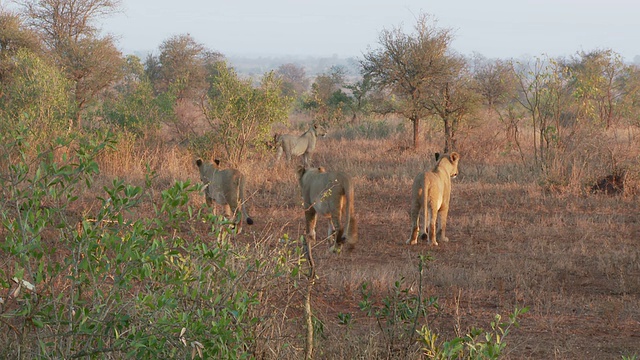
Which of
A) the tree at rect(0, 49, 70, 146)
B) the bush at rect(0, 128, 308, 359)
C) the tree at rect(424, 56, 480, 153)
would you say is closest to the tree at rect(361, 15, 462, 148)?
the tree at rect(424, 56, 480, 153)

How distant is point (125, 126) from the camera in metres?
16.5

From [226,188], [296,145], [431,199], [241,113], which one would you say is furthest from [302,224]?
[296,145]

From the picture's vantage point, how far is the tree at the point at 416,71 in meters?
19.0

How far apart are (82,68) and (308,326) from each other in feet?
69.3

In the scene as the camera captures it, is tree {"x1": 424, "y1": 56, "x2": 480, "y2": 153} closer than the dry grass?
No

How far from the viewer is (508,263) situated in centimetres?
834

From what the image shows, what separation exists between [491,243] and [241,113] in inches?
281

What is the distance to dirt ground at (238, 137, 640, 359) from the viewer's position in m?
5.81

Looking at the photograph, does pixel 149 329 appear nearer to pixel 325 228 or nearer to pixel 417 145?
pixel 325 228

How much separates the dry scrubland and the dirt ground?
0.02 meters

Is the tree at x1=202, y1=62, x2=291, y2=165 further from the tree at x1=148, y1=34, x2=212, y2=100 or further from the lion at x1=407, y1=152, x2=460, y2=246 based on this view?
the tree at x1=148, y1=34, x2=212, y2=100

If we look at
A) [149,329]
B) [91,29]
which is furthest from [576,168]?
[91,29]

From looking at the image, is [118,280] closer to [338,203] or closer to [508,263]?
[338,203]

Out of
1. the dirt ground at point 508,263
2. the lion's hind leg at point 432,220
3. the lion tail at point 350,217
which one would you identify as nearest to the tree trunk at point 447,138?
the dirt ground at point 508,263
